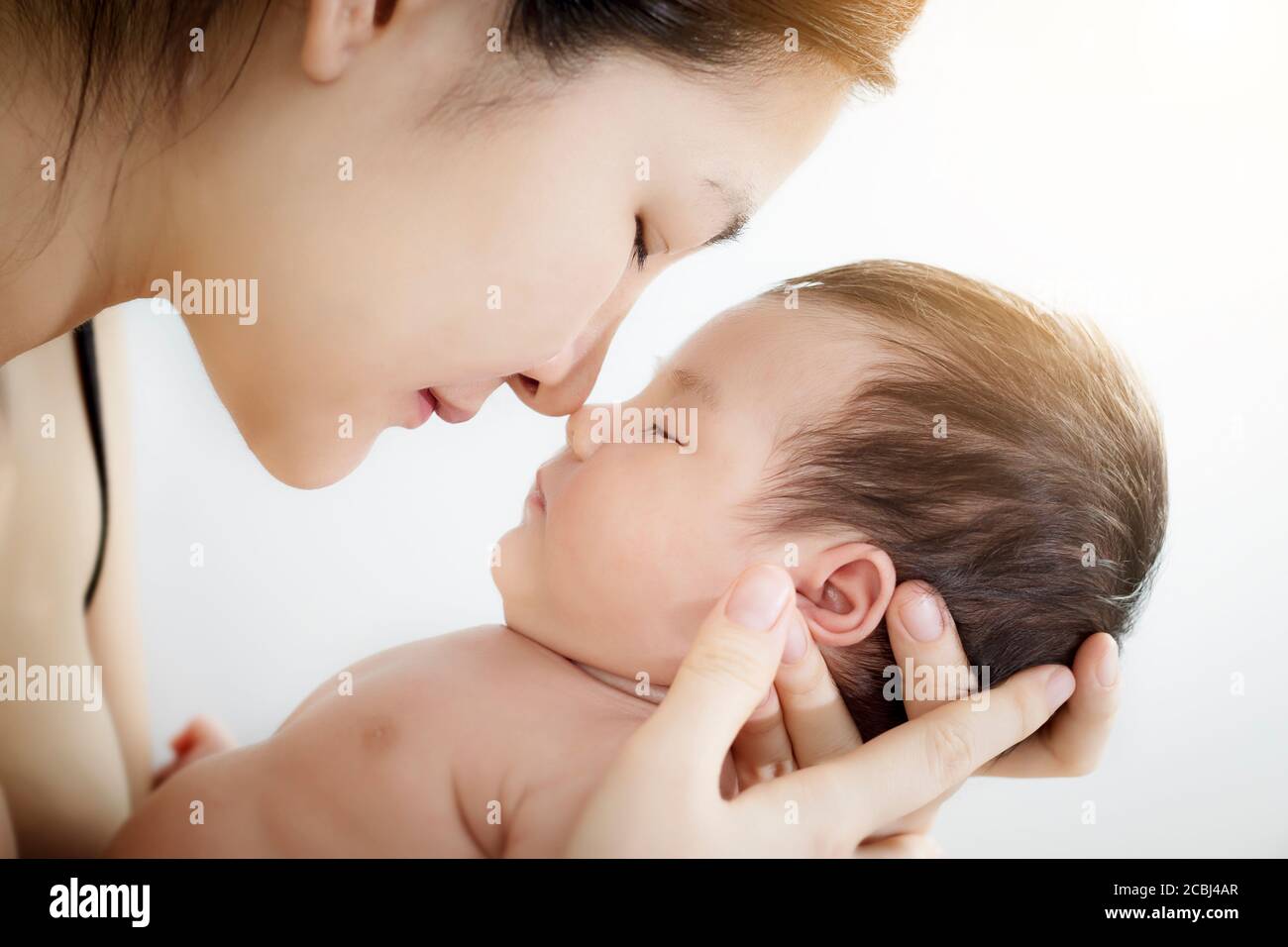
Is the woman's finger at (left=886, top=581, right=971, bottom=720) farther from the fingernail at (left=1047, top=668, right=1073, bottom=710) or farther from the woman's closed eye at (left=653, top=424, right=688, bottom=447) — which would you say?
the woman's closed eye at (left=653, top=424, right=688, bottom=447)

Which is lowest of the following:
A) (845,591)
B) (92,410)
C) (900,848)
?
(900,848)

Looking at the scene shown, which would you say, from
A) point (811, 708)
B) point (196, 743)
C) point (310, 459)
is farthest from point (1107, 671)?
point (196, 743)

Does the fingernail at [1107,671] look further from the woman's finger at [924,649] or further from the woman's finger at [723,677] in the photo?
the woman's finger at [723,677]

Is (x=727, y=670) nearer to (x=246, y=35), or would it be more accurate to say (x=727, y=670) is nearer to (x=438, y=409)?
(x=438, y=409)

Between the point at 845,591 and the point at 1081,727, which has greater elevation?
the point at 845,591

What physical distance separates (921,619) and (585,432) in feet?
1.32

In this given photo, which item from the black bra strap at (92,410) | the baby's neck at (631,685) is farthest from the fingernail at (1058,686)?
the black bra strap at (92,410)

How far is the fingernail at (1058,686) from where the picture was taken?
3.38 ft

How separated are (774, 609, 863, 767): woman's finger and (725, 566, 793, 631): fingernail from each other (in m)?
0.10

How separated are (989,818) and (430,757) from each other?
1099 millimetres

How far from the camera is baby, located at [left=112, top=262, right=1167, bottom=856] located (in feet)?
3.42

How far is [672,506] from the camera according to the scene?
1084mm

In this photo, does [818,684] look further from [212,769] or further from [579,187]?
[212,769]

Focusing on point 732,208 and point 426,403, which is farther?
point 426,403
